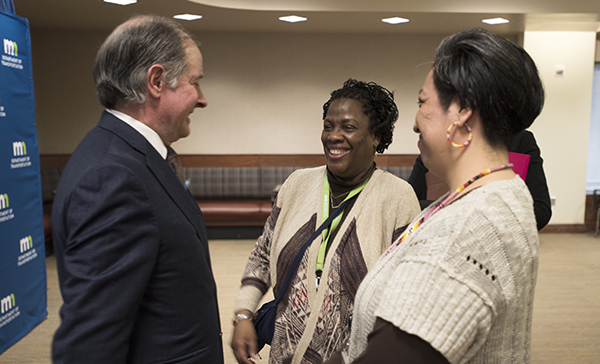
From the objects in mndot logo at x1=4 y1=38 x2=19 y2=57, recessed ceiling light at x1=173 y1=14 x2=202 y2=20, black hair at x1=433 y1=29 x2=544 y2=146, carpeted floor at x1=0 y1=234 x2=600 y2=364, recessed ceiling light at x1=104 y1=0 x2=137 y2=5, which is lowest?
carpeted floor at x1=0 y1=234 x2=600 y2=364

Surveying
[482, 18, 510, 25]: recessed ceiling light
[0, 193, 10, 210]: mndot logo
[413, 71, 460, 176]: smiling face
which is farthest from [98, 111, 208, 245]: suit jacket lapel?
[482, 18, 510, 25]: recessed ceiling light

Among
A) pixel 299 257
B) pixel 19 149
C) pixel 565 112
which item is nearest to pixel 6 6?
pixel 19 149

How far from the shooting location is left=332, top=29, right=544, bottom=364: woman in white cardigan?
764 mm

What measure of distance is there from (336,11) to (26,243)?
428cm

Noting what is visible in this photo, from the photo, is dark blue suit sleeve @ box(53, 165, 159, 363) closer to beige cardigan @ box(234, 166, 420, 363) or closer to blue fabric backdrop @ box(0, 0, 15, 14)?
beige cardigan @ box(234, 166, 420, 363)

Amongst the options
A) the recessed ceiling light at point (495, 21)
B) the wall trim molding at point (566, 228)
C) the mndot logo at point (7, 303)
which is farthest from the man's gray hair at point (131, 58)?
the wall trim molding at point (566, 228)

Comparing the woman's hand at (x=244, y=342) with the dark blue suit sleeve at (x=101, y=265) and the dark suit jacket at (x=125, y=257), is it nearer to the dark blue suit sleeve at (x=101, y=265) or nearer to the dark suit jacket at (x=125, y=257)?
the dark suit jacket at (x=125, y=257)

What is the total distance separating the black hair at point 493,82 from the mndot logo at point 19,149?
3.23 m

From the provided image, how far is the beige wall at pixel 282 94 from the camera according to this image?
22.2 ft

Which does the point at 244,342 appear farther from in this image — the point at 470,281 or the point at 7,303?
the point at 7,303

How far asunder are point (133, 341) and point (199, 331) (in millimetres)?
166

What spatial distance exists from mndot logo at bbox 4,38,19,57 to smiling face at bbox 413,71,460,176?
319 centimetres

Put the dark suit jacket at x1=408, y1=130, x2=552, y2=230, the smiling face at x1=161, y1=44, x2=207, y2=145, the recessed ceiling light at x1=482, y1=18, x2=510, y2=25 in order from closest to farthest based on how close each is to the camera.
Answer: the smiling face at x1=161, y1=44, x2=207, y2=145
the dark suit jacket at x1=408, y1=130, x2=552, y2=230
the recessed ceiling light at x1=482, y1=18, x2=510, y2=25

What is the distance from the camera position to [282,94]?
7.20m
